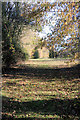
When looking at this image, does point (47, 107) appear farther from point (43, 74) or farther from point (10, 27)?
point (10, 27)

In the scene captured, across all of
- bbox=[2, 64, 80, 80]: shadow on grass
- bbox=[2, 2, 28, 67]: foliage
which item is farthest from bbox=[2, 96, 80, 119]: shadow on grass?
bbox=[2, 2, 28, 67]: foliage

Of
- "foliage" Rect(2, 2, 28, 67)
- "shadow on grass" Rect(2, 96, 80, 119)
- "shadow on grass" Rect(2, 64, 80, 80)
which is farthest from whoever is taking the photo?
"foliage" Rect(2, 2, 28, 67)

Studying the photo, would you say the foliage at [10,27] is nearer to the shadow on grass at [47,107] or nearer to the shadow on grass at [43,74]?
the shadow on grass at [43,74]

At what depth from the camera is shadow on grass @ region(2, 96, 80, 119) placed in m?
4.23

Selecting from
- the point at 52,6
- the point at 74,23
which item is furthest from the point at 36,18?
the point at 74,23

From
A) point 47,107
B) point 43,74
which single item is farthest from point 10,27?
point 47,107

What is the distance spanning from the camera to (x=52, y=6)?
3951mm

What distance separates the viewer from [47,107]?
462cm

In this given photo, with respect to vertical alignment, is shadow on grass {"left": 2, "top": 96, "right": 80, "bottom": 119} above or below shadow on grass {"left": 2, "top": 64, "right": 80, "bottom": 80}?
above

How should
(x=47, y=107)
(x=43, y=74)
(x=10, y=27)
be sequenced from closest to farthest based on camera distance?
(x=47, y=107)
(x=10, y=27)
(x=43, y=74)

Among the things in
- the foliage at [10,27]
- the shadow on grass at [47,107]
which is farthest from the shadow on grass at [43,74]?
the shadow on grass at [47,107]

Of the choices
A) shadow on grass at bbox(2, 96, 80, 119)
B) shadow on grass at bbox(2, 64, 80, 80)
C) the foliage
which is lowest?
shadow on grass at bbox(2, 64, 80, 80)

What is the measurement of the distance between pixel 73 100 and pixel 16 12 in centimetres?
966

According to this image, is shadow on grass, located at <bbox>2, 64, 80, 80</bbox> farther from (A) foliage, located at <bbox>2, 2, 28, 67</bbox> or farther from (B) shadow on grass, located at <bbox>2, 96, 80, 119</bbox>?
(B) shadow on grass, located at <bbox>2, 96, 80, 119</bbox>
